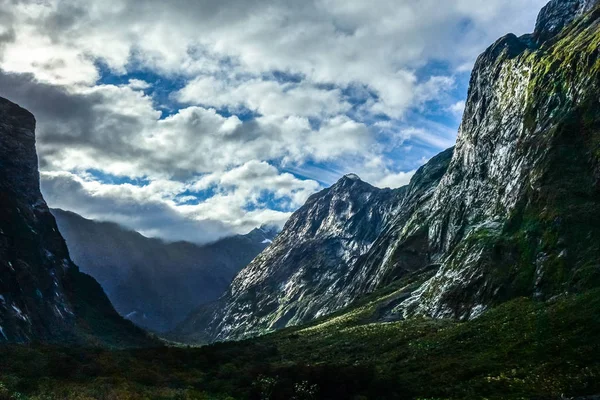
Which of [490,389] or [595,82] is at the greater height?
[595,82]

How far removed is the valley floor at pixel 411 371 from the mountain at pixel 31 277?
71.6 m

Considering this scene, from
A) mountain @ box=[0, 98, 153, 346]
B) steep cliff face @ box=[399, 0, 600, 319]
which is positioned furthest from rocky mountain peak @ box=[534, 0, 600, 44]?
mountain @ box=[0, 98, 153, 346]

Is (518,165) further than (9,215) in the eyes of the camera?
No

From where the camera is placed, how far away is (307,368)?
44.2 metres

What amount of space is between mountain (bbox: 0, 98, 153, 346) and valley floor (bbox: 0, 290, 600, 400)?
7163 cm

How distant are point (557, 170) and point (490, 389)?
7764 centimetres

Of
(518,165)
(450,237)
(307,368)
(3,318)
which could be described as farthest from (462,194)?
(3,318)

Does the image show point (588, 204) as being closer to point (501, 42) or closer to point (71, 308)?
point (501, 42)

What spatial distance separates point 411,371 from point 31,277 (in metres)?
146

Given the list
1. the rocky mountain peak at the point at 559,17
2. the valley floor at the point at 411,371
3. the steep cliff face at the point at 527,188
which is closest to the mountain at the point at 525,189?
the steep cliff face at the point at 527,188

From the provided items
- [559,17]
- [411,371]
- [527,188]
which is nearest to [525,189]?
[527,188]

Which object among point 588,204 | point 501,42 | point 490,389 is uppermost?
point 501,42

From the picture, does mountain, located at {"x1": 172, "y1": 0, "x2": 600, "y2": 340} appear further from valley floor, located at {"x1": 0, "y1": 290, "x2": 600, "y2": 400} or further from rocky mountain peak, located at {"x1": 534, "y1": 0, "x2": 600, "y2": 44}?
valley floor, located at {"x1": 0, "y1": 290, "x2": 600, "y2": 400}

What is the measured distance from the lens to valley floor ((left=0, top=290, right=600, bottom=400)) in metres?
33.0
